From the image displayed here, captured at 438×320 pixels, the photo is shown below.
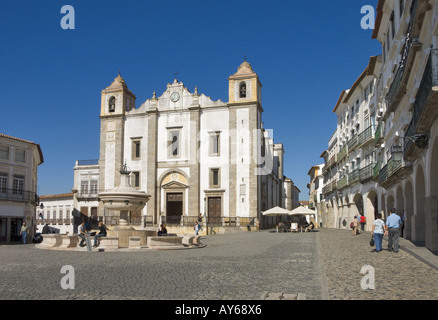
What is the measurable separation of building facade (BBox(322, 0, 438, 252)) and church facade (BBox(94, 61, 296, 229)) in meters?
8.45

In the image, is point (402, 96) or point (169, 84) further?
point (169, 84)

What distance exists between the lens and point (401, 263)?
11.8 meters

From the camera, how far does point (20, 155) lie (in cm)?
3416

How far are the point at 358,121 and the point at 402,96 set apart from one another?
17640mm

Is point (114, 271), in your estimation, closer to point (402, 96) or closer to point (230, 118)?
point (402, 96)

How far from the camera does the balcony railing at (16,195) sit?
32.0 meters

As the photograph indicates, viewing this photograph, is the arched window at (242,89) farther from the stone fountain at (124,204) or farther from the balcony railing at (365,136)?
the stone fountain at (124,204)

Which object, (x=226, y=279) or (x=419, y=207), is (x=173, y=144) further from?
(x=226, y=279)

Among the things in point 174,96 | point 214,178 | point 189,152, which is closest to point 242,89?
point 174,96

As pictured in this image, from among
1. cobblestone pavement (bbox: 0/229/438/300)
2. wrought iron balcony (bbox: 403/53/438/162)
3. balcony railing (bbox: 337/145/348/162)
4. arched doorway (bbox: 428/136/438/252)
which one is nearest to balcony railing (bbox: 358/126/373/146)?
balcony railing (bbox: 337/145/348/162)

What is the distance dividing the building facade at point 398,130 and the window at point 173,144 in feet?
53.3

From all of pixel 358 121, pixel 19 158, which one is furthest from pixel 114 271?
pixel 358 121

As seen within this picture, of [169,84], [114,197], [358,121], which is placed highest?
[169,84]
